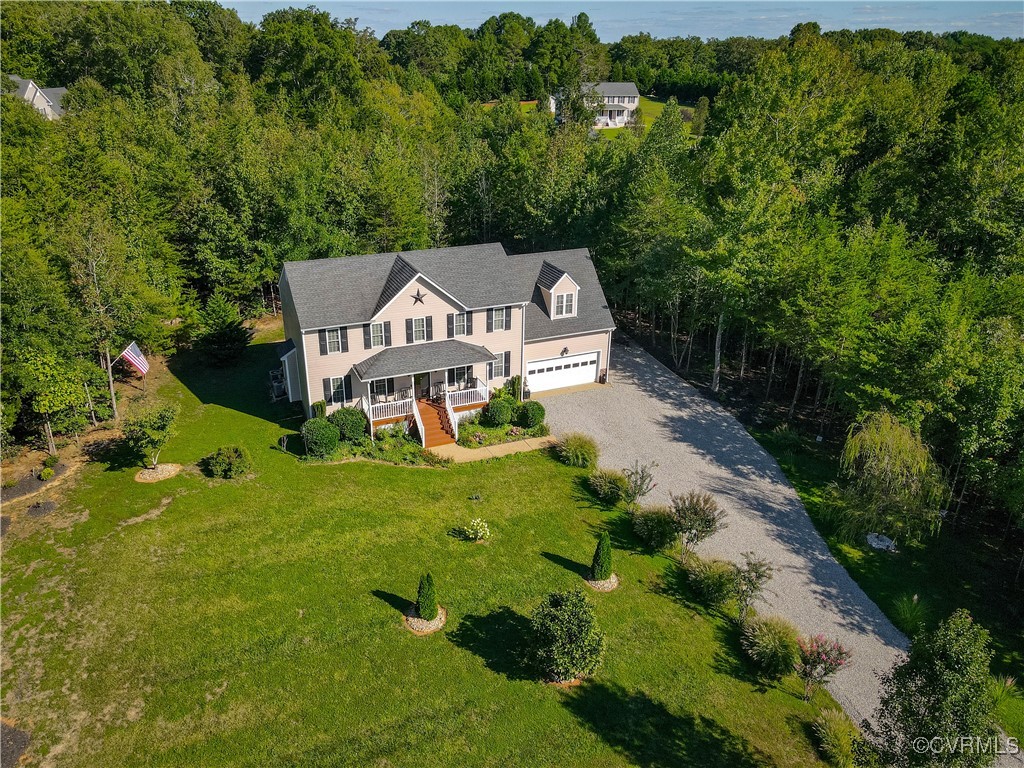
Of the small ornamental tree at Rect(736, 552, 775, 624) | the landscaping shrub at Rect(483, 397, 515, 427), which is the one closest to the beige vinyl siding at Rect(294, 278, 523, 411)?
the landscaping shrub at Rect(483, 397, 515, 427)

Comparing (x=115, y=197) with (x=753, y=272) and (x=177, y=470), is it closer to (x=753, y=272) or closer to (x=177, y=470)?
(x=177, y=470)

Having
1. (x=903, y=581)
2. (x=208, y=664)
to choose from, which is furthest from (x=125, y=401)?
(x=903, y=581)

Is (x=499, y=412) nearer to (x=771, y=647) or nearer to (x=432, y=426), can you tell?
(x=432, y=426)

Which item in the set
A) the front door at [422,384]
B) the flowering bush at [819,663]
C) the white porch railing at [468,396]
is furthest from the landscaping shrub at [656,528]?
the front door at [422,384]

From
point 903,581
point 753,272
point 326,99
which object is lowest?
point 903,581

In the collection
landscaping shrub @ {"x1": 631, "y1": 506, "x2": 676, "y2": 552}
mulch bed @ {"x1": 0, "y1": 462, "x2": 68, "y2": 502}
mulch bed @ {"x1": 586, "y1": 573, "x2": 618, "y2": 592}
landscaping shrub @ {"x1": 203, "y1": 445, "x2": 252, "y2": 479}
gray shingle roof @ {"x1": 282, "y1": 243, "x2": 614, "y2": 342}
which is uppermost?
gray shingle roof @ {"x1": 282, "y1": 243, "x2": 614, "y2": 342}

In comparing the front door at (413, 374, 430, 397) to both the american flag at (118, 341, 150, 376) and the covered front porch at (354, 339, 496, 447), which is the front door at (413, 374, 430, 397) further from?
the american flag at (118, 341, 150, 376)
